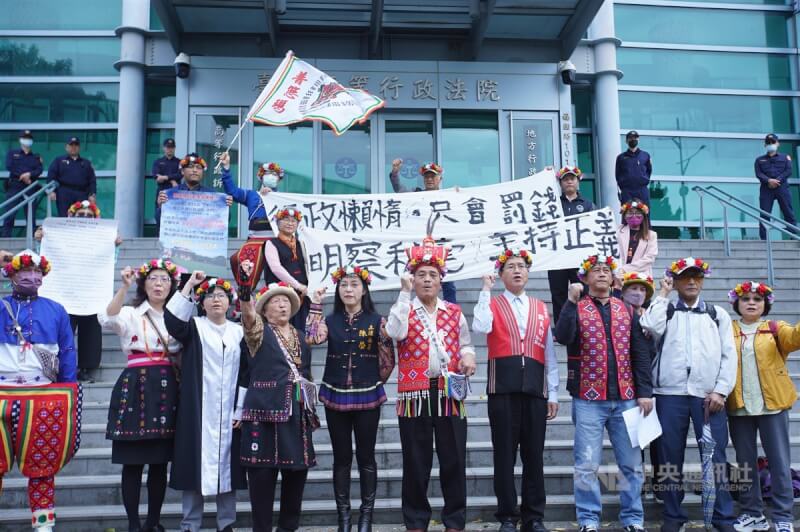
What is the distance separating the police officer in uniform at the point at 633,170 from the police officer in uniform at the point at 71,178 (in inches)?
292

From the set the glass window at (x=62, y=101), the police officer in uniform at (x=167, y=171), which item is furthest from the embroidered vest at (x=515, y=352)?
the glass window at (x=62, y=101)

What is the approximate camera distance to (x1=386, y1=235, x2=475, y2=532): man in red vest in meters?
4.85

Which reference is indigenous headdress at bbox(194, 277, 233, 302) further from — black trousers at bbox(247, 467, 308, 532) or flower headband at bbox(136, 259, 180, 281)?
black trousers at bbox(247, 467, 308, 532)

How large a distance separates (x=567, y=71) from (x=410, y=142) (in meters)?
3.03

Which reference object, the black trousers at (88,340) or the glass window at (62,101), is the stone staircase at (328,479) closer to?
the black trousers at (88,340)

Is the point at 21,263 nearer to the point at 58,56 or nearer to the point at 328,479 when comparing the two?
the point at 328,479

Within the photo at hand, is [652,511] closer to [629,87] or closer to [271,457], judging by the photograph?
[271,457]

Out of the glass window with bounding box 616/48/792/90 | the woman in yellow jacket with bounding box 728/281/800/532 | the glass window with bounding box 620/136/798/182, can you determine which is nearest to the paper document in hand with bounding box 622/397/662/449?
the woman in yellow jacket with bounding box 728/281/800/532

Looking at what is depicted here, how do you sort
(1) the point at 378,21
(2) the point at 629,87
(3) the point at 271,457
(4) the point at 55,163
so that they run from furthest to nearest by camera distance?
(2) the point at 629,87 < (1) the point at 378,21 < (4) the point at 55,163 < (3) the point at 271,457

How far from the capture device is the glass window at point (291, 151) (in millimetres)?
13078

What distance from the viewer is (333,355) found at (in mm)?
5078

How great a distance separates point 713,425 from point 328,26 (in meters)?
10.2

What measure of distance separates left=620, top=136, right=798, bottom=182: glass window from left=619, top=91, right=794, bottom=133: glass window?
282 mm

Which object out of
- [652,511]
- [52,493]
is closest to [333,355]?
[52,493]
